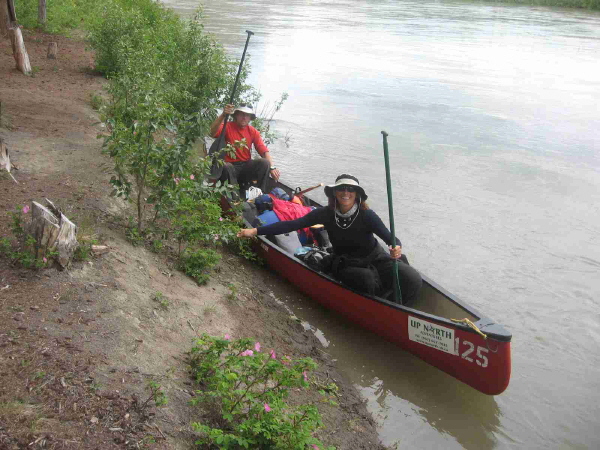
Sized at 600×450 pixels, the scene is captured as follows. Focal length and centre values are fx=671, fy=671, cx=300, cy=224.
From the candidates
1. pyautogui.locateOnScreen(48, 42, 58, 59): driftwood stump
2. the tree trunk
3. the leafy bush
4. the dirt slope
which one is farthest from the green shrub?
the tree trunk

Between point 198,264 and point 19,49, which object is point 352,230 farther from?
point 19,49

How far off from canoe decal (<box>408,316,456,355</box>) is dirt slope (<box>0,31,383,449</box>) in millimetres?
793

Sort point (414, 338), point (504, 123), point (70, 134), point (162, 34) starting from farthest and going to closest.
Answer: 1. point (504, 123)
2. point (162, 34)
3. point (70, 134)
4. point (414, 338)

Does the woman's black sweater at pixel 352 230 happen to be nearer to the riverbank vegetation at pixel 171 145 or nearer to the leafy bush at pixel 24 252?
the riverbank vegetation at pixel 171 145

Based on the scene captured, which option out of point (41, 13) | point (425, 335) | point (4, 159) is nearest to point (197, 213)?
point (4, 159)

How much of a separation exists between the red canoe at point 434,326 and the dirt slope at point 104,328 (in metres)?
0.52

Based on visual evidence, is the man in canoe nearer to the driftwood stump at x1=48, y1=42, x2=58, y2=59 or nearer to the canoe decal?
the canoe decal

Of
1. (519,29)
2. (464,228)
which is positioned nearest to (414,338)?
(464,228)

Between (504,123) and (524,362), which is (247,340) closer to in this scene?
(524,362)

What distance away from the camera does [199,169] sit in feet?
22.5

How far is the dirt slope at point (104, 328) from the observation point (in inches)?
148

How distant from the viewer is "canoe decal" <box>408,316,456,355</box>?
5945mm

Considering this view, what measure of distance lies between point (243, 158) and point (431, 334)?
15.2 ft

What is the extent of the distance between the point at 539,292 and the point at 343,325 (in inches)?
118
